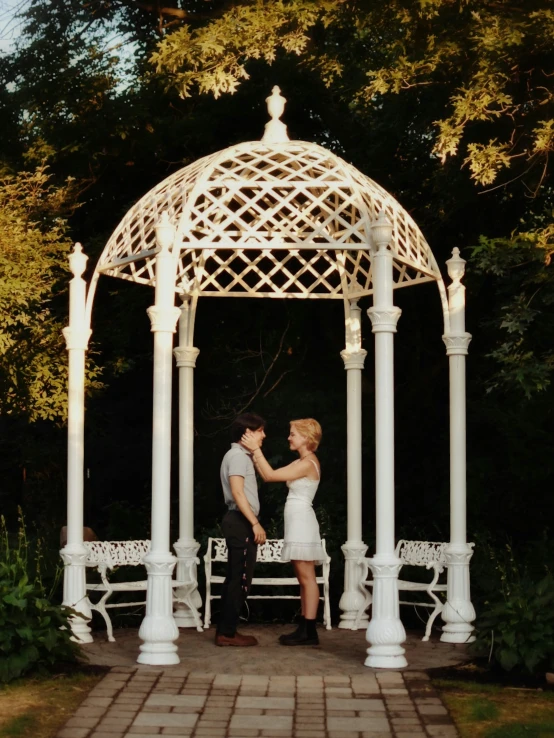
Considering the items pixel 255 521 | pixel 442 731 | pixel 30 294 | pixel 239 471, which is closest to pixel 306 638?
pixel 255 521

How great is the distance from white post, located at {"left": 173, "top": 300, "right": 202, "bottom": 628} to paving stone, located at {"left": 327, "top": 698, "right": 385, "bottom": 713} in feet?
11.6

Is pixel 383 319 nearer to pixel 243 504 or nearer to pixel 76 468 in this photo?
pixel 243 504

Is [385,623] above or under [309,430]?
under

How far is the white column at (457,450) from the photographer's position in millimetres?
9320

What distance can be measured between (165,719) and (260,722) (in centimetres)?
51

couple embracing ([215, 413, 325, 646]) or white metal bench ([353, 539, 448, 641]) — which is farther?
white metal bench ([353, 539, 448, 641])

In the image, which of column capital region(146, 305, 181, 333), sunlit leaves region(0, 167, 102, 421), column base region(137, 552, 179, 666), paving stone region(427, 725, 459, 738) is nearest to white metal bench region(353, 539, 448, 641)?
column base region(137, 552, 179, 666)

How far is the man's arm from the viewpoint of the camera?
27.8 feet

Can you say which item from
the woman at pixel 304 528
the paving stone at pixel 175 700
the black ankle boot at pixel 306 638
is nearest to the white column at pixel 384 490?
the woman at pixel 304 528

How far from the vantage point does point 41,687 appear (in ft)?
23.2

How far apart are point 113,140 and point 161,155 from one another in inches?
24.9

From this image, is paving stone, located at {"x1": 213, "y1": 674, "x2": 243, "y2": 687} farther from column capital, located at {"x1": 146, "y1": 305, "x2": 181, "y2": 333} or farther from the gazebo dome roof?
the gazebo dome roof

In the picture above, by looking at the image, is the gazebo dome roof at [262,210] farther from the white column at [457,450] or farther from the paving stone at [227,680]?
the paving stone at [227,680]

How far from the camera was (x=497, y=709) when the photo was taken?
6551 mm
